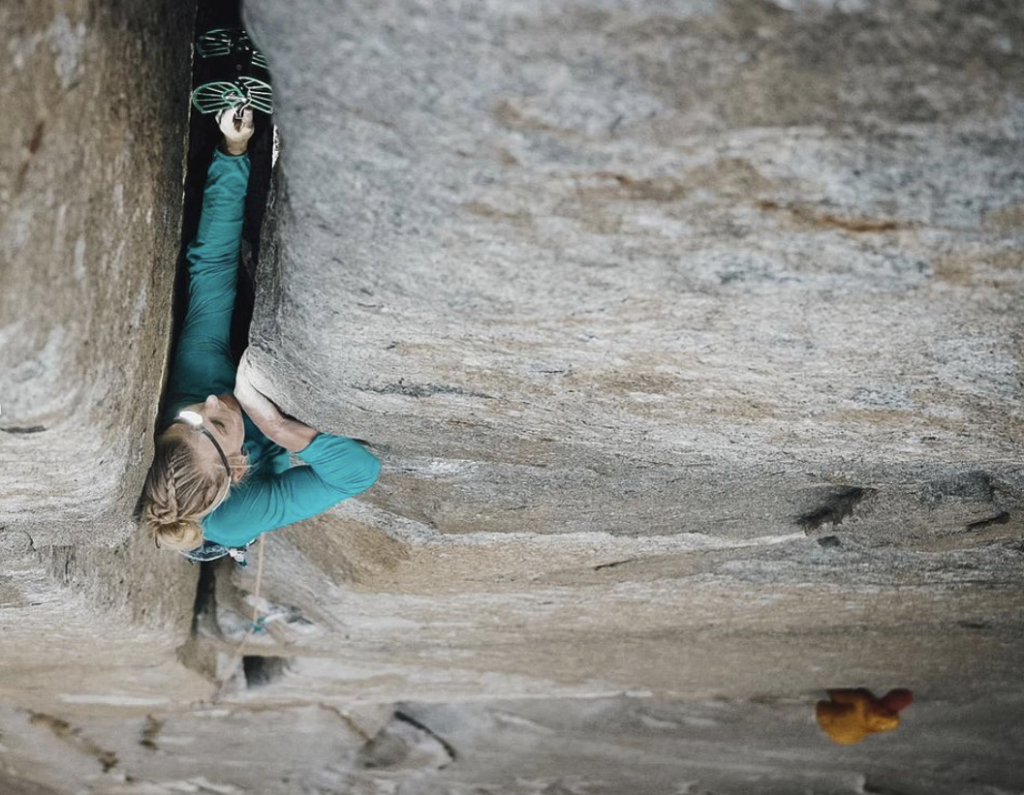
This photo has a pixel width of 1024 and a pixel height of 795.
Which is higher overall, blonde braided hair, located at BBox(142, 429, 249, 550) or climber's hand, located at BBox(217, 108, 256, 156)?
climber's hand, located at BBox(217, 108, 256, 156)

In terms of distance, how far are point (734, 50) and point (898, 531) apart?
1750 millimetres

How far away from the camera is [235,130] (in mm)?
1896

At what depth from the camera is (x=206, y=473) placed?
2.13 m

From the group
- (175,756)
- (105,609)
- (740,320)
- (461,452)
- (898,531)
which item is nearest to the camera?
(740,320)

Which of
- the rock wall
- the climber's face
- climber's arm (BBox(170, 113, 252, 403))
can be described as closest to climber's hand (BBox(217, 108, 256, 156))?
climber's arm (BBox(170, 113, 252, 403))

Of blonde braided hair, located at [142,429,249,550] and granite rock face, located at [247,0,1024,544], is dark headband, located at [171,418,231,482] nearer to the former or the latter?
blonde braided hair, located at [142,429,249,550]

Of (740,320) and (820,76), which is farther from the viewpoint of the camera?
(740,320)

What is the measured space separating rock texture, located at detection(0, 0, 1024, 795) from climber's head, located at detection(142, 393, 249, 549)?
0.11 metres

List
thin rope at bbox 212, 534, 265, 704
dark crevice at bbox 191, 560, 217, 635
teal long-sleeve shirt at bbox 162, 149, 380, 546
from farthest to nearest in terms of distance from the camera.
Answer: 1. dark crevice at bbox 191, 560, 217, 635
2. thin rope at bbox 212, 534, 265, 704
3. teal long-sleeve shirt at bbox 162, 149, 380, 546

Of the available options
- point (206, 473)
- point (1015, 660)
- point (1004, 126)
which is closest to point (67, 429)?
point (206, 473)

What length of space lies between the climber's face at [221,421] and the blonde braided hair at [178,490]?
0.03 m

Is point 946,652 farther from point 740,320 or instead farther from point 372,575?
point 740,320

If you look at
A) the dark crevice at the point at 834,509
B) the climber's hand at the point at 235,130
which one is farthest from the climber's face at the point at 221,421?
the dark crevice at the point at 834,509

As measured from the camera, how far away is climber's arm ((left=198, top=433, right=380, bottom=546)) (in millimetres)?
2254
